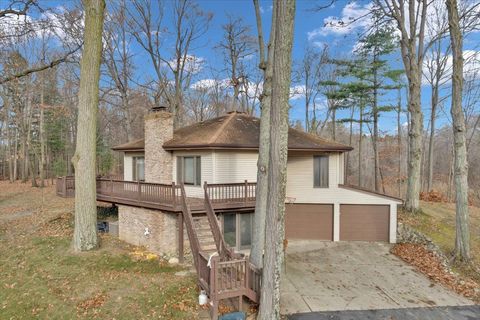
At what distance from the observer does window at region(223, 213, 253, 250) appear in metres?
11.9

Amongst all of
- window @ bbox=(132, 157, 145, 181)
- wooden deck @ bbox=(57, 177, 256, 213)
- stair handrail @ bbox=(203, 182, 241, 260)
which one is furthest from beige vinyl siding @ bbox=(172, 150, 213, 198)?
window @ bbox=(132, 157, 145, 181)

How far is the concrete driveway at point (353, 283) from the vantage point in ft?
25.1

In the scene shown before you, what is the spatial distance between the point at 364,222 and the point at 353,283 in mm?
5009

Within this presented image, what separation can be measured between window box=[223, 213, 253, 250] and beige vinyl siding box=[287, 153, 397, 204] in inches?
115

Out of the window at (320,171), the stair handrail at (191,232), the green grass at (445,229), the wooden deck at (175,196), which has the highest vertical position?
the window at (320,171)

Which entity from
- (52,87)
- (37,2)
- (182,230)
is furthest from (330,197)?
(52,87)

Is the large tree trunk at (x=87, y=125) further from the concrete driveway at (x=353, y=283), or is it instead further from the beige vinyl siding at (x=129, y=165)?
the concrete driveway at (x=353, y=283)

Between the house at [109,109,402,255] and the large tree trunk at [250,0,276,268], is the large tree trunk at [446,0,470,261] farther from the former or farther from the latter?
the large tree trunk at [250,0,276,268]

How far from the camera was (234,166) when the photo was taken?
12.3m

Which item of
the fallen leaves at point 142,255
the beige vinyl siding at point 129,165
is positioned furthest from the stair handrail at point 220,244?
the beige vinyl siding at point 129,165

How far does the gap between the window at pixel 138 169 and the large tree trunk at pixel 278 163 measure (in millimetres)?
10235

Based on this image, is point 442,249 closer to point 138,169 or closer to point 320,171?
point 320,171

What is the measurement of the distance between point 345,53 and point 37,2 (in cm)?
2219

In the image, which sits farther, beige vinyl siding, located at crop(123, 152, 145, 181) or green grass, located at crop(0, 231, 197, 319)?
beige vinyl siding, located at crop(123, 152, 145, 181)
